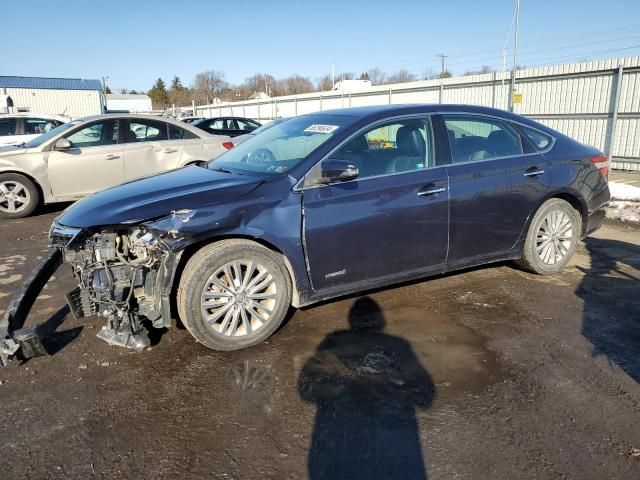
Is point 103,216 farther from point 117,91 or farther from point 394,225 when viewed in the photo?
point 117,91

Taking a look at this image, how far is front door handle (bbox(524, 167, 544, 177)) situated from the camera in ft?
15.3

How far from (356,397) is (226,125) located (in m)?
14.4

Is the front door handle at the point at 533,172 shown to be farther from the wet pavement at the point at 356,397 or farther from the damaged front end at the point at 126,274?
the damaged front end at the point at 126,274

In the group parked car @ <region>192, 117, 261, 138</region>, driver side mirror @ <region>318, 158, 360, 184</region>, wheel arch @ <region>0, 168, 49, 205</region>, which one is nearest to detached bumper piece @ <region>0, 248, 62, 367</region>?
driver side mirror @ <region>318, 158, 360, 184</region>

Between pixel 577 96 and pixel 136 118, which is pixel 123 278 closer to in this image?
pixel 136 118

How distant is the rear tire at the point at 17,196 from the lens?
8.09m

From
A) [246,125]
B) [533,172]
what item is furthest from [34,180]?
[246,125]

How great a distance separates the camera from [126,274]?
11.4 feet

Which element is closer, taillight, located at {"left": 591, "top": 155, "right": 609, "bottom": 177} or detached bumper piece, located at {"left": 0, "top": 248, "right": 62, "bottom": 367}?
detached bumper piece, located at {"left": 0, "top": 248, "right": 62, "bottom": 367}

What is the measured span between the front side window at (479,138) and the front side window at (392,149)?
26cm

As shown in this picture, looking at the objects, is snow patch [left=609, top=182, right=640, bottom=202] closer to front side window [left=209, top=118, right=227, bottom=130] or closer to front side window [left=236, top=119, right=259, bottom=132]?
front side window [left=236, top=119, right=259, bottom=132]

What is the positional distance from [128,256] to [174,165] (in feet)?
17.9

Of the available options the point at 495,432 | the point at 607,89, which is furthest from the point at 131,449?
the point at 607,89

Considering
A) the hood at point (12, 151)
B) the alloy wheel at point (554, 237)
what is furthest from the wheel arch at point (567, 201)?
the hood at point (12, 151)
